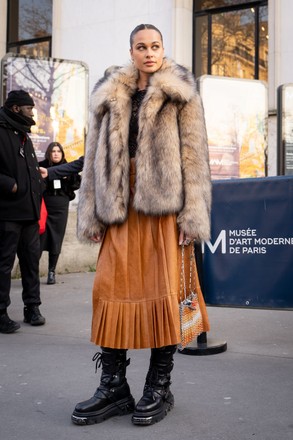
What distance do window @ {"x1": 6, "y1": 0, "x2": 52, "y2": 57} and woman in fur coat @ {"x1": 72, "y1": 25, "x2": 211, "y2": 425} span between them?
39.4 ft

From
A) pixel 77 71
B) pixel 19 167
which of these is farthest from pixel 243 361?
pixel 77 71

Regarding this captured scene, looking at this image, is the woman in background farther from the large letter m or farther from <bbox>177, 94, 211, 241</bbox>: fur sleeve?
<bbox>177, 94, 211, 241</bbox>: fur sleeve

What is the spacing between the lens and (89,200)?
3725 millimetres

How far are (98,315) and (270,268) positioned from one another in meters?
1.94

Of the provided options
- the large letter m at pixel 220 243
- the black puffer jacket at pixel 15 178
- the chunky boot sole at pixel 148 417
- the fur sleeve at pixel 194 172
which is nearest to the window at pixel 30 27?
the black puffer jacket at pixel 15 178

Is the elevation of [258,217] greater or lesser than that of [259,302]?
greater

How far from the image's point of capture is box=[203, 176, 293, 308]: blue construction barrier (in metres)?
5.02

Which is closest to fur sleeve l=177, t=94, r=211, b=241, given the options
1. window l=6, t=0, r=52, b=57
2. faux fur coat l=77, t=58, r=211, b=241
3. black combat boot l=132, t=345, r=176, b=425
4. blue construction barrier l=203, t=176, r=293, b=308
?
faux fur coat l=77, t=58, r=211, b=241

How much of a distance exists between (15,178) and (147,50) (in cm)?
266

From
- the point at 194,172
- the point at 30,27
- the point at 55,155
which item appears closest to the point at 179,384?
the point at 194,172

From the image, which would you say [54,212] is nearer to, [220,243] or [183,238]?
[220,243]

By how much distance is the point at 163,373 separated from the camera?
356 centimetres

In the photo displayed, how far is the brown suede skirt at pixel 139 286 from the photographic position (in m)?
3.46

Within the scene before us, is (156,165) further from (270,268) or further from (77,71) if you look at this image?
(77,71)
